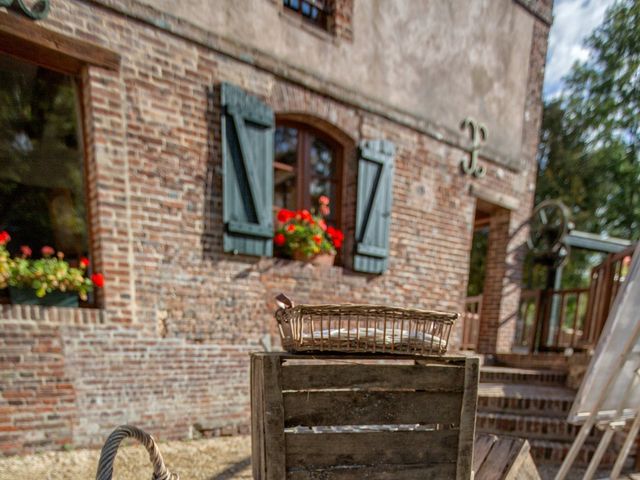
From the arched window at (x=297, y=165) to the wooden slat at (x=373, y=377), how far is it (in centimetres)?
282

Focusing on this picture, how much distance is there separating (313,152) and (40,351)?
334 centimetres

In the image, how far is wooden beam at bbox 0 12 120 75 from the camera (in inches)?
96.1

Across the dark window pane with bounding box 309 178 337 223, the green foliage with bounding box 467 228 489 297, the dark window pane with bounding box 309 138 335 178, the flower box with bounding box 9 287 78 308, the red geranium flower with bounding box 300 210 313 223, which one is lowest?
the green foliage with bounding box 467 228 489 297

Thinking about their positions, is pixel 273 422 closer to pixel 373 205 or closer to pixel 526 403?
pixel 373 205

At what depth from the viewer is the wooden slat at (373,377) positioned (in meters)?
1.22

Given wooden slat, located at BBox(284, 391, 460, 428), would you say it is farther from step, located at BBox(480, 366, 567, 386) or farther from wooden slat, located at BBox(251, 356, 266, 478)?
step, located at BBox(480, 366, 567, 386)

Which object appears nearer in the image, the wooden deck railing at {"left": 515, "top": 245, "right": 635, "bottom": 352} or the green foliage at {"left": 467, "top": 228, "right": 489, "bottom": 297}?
the wooden deck railing at {"left": 515, "top": 245, "right": 635, "bottom": 352}

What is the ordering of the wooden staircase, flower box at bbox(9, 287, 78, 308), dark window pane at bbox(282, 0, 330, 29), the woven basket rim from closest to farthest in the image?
the woven basket rim < flower box at bbox(9, 287, 78, 308) < the wooden staircase < dark window pane at bbox(282, 0, 330, 29)

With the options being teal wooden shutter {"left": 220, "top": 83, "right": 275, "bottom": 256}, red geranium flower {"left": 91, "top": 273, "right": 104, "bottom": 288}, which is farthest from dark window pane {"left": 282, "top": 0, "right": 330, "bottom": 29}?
red geranium flower {"left": 91, "top": 273, "right": 104, "bottom": 288}

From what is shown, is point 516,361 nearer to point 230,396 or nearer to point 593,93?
point 230,396

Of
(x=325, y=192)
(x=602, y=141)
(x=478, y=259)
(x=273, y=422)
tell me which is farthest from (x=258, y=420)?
(x=602, y=141)

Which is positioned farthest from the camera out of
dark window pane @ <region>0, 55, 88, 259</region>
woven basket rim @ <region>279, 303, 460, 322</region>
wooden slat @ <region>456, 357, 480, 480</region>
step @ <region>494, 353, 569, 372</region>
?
step @ <region>494, 353, 569, 372</region>

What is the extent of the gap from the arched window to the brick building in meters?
0.02

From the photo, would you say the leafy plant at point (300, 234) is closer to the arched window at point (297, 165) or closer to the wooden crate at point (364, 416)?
the arched window at point (297, 165)
